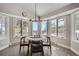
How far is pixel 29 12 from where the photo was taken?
2.67 m

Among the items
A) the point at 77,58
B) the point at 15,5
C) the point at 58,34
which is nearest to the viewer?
the point at 77,58

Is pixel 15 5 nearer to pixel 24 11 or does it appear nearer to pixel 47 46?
pixel 24 11

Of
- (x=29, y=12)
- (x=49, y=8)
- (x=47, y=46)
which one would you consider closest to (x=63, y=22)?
(x=49, y=8)

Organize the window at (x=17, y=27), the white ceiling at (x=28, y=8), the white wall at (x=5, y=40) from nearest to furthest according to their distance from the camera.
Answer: the white ceiling at (x=28, y=8) → the white wall at (x=5, y=40) → the window at (x=17, y=27)

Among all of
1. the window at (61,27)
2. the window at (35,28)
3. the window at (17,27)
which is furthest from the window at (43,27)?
the window at (17,27)

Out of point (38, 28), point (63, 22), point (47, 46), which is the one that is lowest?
point (47, 46)

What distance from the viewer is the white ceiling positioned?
7.96 feet

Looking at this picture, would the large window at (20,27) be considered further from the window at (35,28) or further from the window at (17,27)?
the window at (35,28)

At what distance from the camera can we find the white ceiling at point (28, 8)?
243 cm

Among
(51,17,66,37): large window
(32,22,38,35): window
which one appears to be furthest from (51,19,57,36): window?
(32,22,38,35): window

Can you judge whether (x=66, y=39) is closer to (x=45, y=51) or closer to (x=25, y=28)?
(x=45, y=51)

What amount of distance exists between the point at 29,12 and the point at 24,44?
35.9 inches

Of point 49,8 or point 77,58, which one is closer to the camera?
point 77,58

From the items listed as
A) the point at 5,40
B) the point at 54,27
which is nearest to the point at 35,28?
the point at 54,27
